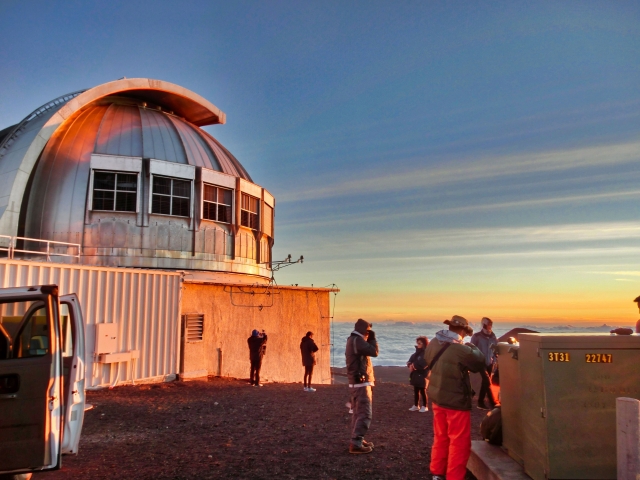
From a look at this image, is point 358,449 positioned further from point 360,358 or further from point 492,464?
point 492,464

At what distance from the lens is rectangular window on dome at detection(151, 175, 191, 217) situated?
1836 centimetres

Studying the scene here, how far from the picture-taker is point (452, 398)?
5.19 meters

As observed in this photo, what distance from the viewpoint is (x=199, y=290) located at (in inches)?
630

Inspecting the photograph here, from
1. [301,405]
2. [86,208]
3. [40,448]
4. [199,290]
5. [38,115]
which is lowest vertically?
[301,405]

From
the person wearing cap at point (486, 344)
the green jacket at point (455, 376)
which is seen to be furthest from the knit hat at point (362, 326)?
the person wearing cap at point (486, 344)

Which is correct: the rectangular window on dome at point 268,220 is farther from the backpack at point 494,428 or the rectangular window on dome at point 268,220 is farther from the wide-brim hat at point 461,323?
the wide-brim hat at point 461,323

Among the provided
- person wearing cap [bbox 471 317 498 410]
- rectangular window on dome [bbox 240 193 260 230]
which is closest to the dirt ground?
person wearing cap [bbox 471 317 498 410]

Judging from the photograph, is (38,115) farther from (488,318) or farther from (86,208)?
(488,318)

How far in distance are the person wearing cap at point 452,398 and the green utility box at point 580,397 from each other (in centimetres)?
74

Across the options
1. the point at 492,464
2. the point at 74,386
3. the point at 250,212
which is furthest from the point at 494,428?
the point at 250,212

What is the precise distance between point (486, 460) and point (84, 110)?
19937 millimetres

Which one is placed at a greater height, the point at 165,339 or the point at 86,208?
the point at 86,208

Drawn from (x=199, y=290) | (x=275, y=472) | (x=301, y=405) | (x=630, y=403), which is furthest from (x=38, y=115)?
(x=630, y=403)

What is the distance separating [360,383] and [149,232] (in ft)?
43.3
